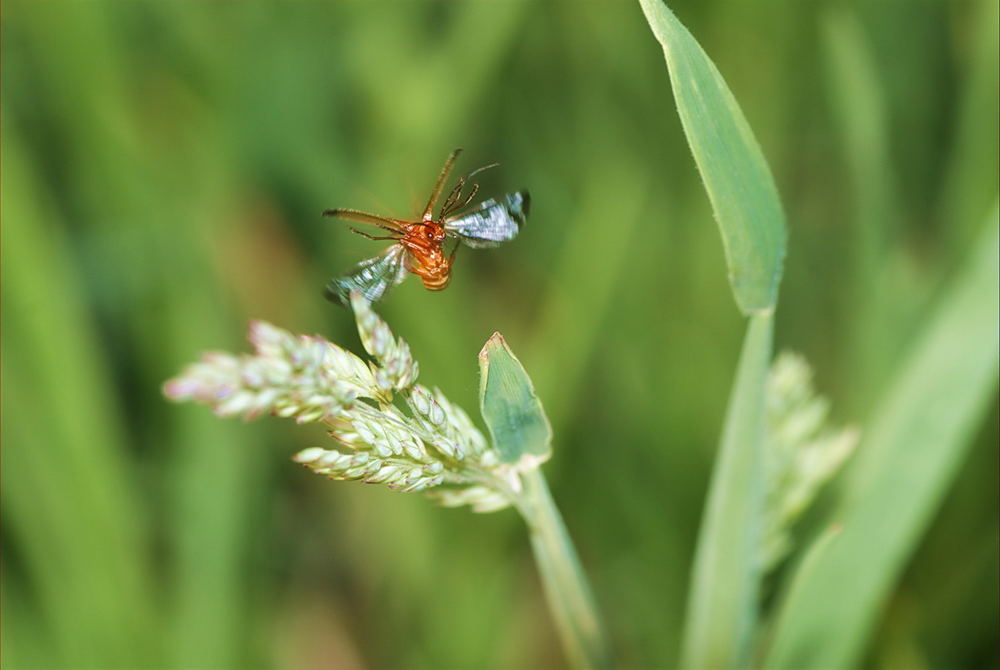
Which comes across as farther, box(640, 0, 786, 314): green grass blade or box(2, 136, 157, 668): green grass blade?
box(2, 136, 157, 668): green grass blade

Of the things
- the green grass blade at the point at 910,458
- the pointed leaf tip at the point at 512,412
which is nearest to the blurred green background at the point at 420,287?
the green grass blade at the point at 910,458

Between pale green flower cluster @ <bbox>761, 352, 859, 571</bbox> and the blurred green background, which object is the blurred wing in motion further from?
the blurred green background

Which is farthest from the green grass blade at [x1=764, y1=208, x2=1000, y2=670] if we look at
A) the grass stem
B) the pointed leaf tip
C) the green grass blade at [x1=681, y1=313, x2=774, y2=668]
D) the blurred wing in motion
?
the blurred wing in motion

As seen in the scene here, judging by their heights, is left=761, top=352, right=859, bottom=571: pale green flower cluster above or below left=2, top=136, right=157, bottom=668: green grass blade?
below

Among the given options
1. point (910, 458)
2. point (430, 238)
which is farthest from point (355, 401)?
point (910, 458)

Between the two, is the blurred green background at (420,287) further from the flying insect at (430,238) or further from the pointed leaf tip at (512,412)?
the pointed leaf tip at (512,412)

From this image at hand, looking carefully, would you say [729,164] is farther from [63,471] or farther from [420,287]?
[63,471]
